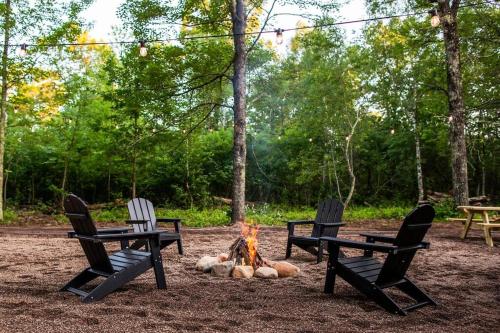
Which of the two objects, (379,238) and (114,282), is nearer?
(114,282)

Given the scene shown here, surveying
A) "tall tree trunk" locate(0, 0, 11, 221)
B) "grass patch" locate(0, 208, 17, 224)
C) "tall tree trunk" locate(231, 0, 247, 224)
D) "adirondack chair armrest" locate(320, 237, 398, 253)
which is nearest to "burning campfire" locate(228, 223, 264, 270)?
"adirondack chair armrest" locate(320, 237, 398, 253)

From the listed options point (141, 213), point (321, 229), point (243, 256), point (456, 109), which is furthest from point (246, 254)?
point (456, 109)

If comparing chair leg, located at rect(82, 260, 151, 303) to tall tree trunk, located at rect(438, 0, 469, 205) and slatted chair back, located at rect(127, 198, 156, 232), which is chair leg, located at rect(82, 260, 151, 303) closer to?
slatted chair back, located at rect(127, 198, 156, 232)

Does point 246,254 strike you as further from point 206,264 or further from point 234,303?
point 234,303

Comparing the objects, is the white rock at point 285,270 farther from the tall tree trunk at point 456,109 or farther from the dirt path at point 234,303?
the tall tree trunk at point 456,109

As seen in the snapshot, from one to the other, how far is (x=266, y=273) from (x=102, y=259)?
168 centimetres

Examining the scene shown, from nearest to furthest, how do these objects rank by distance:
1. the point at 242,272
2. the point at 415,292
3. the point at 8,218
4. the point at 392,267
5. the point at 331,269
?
the point at 392,267, the point at 415,292, the point at 331,269, the point at 242,272, the point at 8,218

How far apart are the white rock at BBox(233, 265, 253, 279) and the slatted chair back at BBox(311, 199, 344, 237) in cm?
130

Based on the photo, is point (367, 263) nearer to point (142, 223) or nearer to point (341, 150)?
point (142, 223)

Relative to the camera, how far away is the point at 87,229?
3500mm

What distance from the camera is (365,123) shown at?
52.3ft

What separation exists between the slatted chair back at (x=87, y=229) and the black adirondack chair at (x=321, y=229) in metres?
2.51

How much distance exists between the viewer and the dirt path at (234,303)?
2787 mm

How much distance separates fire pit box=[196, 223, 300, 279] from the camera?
441cm
